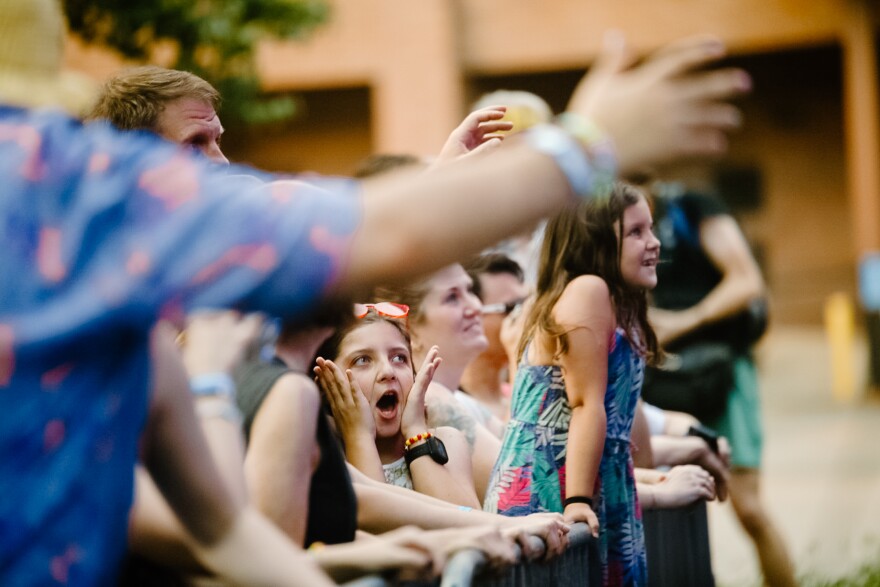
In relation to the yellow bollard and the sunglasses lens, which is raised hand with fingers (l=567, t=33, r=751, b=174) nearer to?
the sunglasses lens

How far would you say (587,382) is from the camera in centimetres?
395

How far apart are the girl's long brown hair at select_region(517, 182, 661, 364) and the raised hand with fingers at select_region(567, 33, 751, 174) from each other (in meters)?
2.42

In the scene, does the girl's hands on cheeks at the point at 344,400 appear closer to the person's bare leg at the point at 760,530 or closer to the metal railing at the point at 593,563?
the metal railing at the point at 593,563

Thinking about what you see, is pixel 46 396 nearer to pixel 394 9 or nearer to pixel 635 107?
pixel 635 107

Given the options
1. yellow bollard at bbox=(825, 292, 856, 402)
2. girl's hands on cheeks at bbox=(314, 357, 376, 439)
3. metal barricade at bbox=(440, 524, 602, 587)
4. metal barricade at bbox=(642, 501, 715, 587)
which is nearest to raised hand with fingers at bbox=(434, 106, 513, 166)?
girl's hands on cheeks at bbox=(314, 357, 376, 439)

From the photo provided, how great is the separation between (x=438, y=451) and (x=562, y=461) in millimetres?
533

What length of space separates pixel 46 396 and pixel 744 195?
74.6ft

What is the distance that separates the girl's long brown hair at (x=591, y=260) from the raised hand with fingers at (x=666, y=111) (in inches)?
95.2

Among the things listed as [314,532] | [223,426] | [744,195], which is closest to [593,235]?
[314,532]

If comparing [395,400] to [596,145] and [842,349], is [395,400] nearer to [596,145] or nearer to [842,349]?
[596,145]

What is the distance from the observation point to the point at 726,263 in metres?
6.60

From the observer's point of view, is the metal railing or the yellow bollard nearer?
the metal railing

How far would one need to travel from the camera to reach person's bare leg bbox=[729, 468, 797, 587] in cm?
590

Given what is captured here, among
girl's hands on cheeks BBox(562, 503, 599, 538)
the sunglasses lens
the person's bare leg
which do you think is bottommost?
the person's bare leg
